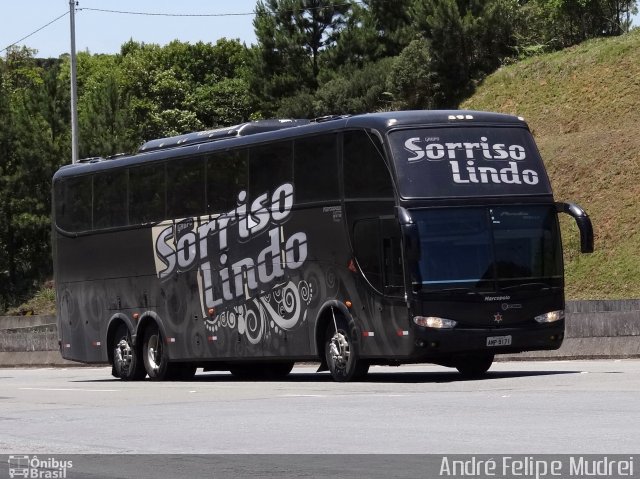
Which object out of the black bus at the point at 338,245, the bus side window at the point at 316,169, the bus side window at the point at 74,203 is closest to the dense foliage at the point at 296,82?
the bus side window at the point at 74,203

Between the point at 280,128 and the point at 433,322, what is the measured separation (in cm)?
524

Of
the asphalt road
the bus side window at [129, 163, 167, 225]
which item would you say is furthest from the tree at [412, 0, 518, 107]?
the asphalt road

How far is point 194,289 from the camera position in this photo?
27.6m

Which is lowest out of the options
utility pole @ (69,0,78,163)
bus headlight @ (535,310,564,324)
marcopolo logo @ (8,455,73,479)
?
marcopolo logo @ (8,455,73,479)

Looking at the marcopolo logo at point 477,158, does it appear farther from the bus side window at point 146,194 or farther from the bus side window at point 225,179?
the bus side window at point 146,194

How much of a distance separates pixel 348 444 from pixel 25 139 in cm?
6249

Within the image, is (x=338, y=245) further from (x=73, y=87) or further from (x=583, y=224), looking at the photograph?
(x=73, y=87)

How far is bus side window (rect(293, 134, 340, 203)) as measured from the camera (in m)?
23.6

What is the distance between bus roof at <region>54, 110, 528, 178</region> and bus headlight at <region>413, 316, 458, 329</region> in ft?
9.53

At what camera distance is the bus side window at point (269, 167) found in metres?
24.8

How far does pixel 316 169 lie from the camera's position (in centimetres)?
2402

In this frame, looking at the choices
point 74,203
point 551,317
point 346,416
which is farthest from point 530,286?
point 74,203

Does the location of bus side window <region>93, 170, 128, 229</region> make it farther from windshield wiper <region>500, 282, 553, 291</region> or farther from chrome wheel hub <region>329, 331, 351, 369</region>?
windshield wiper <region>500, 282, 553, 291</region>

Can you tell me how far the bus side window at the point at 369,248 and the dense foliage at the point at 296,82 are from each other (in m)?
50.8
